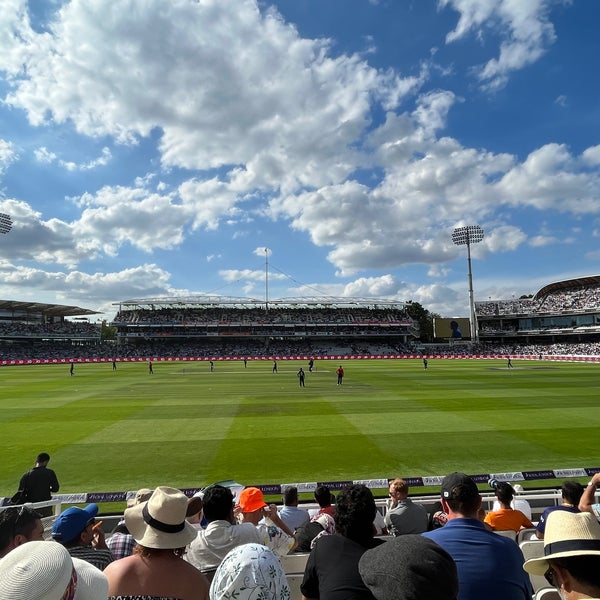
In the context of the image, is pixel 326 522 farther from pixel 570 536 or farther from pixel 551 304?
pixel 551 304

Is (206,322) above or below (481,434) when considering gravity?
above

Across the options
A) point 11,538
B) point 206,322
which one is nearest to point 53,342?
point 206,322

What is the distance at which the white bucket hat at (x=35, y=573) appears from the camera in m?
1.77

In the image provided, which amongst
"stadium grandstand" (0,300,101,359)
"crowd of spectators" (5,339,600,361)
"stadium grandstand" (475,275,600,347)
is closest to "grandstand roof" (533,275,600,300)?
"stadium grandstand" (475,275,600,347)

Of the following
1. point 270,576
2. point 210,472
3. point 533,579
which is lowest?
point 210,472

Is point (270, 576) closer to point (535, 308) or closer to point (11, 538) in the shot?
point (11, 538)

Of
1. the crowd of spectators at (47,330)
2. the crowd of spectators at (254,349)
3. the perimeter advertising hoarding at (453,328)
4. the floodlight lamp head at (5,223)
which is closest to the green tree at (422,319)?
the perimeter advertising hoarding at (453,328)

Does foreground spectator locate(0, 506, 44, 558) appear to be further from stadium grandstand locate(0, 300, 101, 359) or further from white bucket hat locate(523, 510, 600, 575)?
stadium grandstand locate(0, 300, 101, 359)

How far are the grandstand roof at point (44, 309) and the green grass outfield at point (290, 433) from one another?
8424 centimetres

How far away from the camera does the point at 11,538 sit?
3799 mm

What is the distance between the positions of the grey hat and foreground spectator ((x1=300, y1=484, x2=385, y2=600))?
0.79 m

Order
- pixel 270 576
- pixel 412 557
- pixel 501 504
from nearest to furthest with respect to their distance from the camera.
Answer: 1. pixel 412 557
2. pixel 270 576
3. pixel 501 504

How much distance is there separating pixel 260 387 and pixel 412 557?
3056 centimetres

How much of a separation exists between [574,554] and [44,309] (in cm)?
12492
